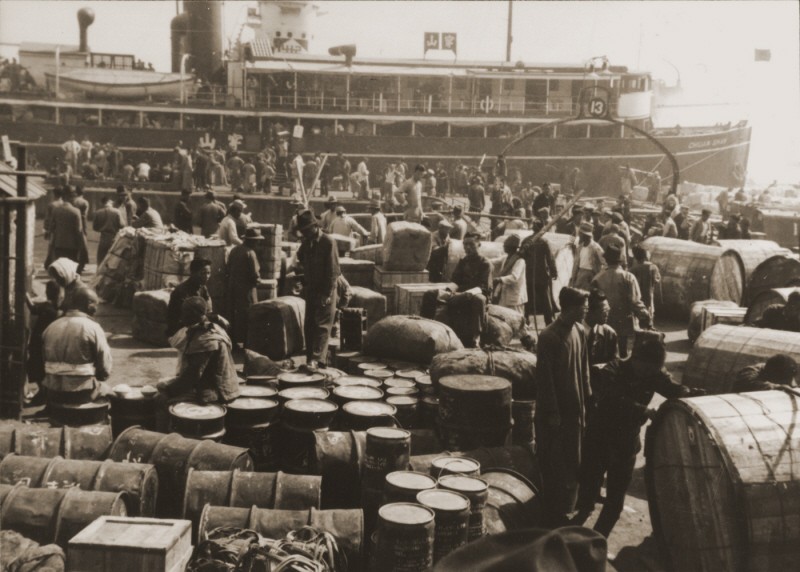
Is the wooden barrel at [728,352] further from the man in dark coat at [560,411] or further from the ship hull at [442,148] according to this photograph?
the ship hull at [442,148]

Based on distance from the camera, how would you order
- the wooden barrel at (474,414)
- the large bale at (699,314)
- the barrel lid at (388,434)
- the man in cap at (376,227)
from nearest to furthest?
1. the barrel lid at (388,434)
2. the wooden barrel at (474,414)
3. the large bale at (699,314)
4. the man in cap at (376,227)

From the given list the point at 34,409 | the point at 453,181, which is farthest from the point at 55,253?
the point at 453,181

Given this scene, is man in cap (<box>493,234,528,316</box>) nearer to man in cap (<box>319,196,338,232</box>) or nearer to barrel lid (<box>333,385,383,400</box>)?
barrel lid (<box>333,385,383,400</box>)

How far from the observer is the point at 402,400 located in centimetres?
732

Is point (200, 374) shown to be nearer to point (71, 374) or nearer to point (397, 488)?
point (71, 374)

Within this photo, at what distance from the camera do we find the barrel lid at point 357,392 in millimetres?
7070

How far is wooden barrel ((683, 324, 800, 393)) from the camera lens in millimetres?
8047

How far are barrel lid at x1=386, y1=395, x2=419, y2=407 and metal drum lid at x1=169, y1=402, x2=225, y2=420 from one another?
61.2 inches

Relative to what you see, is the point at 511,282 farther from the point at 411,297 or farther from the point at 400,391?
the point at 400,391

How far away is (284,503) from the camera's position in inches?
213

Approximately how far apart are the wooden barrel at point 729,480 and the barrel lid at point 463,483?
4.54 feet

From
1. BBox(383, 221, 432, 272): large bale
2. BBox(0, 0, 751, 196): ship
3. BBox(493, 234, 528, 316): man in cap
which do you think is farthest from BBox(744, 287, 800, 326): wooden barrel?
BBox(0, 0, 751, 196): ship

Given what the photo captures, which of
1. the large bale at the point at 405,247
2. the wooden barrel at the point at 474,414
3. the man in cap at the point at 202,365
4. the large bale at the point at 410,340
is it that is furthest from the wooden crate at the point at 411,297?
the man in cap at the point at 202,365

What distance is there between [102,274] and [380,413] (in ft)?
29.4
